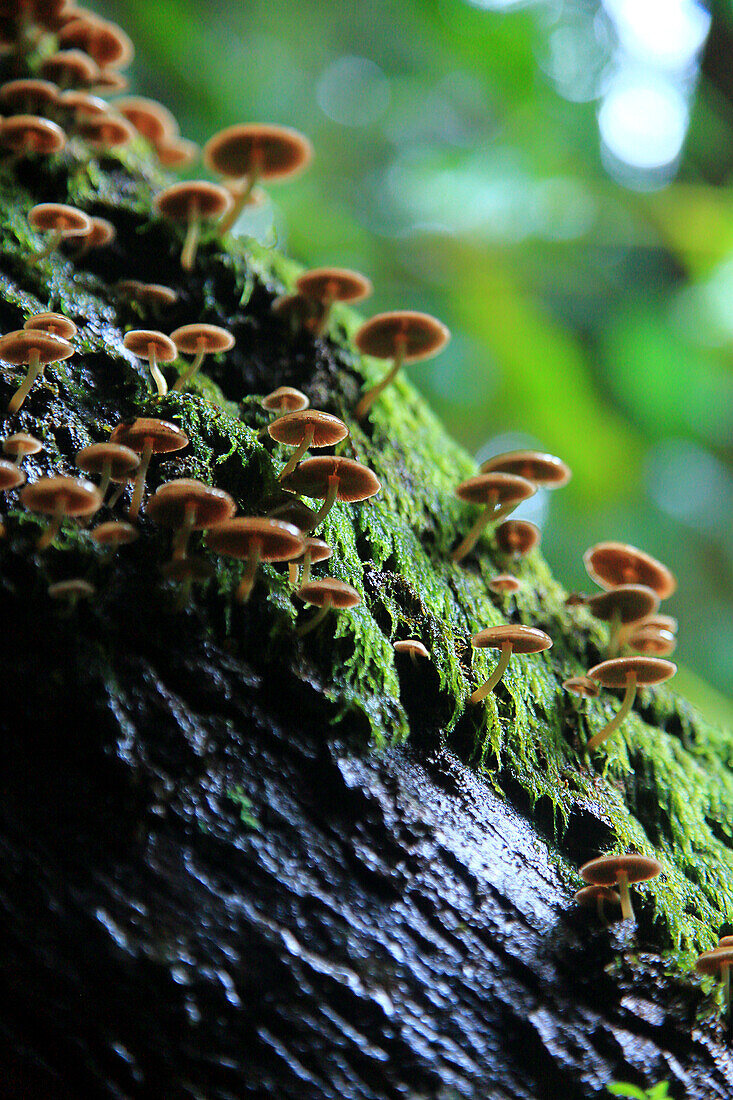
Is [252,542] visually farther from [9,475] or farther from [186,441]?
[9,475]

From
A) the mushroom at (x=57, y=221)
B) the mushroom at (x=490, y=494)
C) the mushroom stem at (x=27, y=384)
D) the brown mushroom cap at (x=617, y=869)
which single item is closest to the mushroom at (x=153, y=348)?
the mushroom stem at (x=27, y=384)

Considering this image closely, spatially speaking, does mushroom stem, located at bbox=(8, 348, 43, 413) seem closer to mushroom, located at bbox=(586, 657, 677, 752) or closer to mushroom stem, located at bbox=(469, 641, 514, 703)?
mushroom stem, located at bbox=(469, 641, 514, 703)

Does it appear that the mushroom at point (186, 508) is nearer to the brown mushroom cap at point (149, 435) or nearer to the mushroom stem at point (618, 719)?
the brown mushroom cap at point (149, 435)

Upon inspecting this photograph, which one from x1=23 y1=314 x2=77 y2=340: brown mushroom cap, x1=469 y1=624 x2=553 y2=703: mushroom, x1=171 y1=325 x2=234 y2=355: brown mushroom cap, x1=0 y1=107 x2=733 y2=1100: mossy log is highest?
x1=171 y1=325 x2=234 y2=355: brown mushroom cap

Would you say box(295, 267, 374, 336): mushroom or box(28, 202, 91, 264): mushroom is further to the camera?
box(295, 267, 374, 336): mushroom

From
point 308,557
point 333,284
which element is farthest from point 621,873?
point 333,284

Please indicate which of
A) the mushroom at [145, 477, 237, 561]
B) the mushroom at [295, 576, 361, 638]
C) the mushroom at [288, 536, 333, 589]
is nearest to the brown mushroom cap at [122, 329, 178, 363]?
the mushroom at [145, 477, 237, 561]

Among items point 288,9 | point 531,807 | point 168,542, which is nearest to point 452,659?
point 531,807
